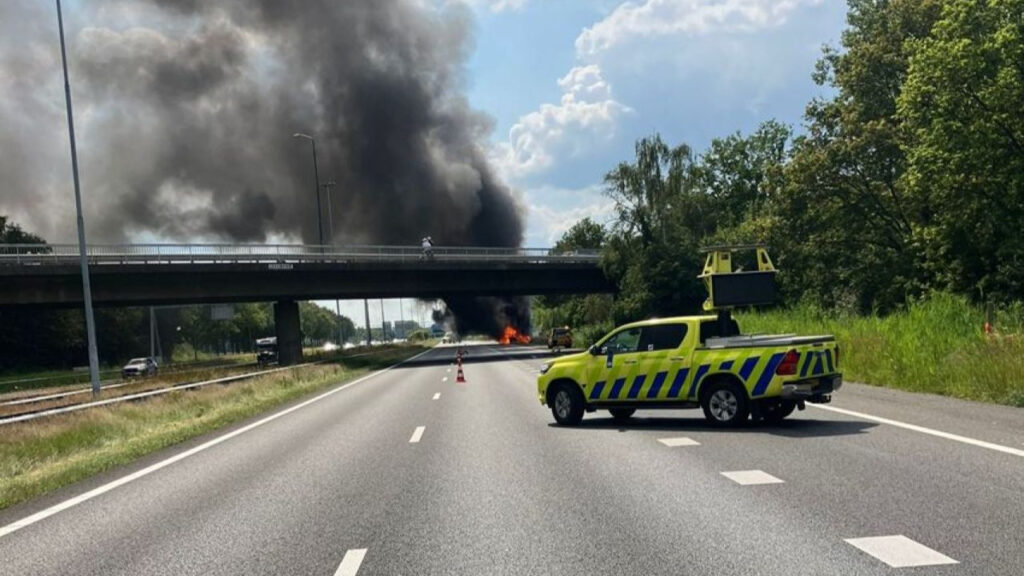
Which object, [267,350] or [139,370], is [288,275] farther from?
[267,350]

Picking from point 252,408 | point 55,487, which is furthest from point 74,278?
point 55,487

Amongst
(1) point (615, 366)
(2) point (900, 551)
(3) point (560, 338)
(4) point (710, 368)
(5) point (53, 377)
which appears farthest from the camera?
(5) point (53, 377)

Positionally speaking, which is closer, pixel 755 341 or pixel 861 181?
pixel 755 341

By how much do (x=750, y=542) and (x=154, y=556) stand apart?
4424 millimetres

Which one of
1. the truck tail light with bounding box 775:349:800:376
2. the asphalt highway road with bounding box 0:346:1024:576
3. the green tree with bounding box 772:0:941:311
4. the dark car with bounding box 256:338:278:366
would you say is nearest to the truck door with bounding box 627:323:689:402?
the asphalt highway road with bounding box 0:346:1024:576

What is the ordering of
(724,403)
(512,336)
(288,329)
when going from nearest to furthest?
(724,403) → (288,329) → (512,336)

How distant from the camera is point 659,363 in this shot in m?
13.2

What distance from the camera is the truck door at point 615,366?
535 inches

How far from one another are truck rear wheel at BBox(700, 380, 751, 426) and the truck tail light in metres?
0.68

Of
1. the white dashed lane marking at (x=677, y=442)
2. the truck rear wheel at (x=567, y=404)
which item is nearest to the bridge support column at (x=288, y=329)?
the truck rear wheel at (x=567, y=404)

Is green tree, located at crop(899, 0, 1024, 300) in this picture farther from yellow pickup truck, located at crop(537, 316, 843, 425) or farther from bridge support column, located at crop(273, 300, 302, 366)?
bridge support column, located at crop(273, 300, 302, 366)

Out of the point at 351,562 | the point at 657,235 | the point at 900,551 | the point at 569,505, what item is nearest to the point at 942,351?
the point at 569,505

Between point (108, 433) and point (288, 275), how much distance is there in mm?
36124

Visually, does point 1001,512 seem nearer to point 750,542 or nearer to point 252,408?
point 750,542
